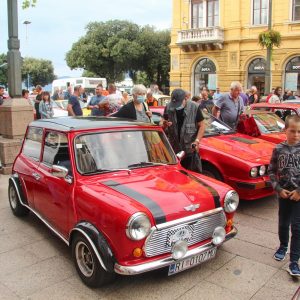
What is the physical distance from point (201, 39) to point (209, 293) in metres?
27.0

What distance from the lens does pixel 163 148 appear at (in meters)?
4.77

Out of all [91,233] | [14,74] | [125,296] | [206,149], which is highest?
[14,74]

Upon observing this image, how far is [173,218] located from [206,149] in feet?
9.51

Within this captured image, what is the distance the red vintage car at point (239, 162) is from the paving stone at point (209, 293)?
7.43 feet

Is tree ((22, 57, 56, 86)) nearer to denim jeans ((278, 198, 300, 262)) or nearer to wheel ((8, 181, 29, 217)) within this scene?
wheel ((8, 181, 29, 217))

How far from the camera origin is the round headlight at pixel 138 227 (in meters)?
3.29

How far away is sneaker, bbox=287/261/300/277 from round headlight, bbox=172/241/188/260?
1.14 m

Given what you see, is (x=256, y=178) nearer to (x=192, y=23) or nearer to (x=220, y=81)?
(x=220, y=81)

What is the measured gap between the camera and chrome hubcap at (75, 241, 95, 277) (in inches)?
146

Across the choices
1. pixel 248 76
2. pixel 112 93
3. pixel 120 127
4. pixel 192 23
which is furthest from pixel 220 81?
pixel 120 127

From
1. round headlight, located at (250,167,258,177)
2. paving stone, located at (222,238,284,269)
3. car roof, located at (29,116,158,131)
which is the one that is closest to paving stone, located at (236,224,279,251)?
paving stone, located at (222,238,284,269)

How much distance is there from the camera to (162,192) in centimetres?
376

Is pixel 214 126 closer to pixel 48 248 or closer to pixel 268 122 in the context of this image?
pixel 268 122

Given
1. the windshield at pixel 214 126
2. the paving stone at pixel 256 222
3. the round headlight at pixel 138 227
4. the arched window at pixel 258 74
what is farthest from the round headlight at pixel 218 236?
the arched window at pixel 258 74
